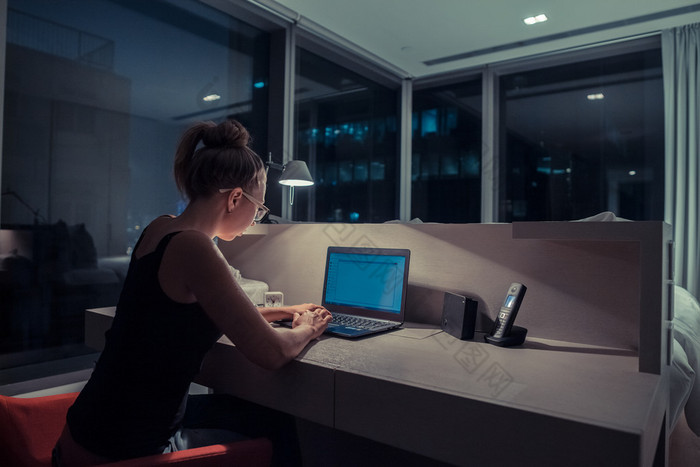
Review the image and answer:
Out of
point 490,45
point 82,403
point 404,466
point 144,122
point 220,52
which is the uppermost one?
point 490,45

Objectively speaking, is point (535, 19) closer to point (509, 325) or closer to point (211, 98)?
point (211, 98)

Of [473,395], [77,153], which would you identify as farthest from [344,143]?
[473,395]

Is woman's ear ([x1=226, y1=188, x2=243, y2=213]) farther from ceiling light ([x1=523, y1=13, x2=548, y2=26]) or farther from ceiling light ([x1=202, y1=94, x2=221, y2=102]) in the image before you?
ceiling light ([x1=523, y1=13, x2=548, y2=26])

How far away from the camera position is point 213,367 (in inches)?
49.8

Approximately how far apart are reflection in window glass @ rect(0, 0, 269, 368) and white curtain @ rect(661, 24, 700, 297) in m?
3.58

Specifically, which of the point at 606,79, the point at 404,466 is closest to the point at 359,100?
the point at 606,79

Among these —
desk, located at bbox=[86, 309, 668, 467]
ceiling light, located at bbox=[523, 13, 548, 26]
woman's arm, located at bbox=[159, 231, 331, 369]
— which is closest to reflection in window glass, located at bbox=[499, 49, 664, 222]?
ceiling light, located at bbox=[523, 13, 548, 26]

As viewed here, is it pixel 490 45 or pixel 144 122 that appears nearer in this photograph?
pixel 144 122

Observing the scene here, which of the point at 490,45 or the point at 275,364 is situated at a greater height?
the point at 490,45

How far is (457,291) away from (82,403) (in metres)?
1.09

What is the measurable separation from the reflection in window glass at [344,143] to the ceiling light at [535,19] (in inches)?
61.5

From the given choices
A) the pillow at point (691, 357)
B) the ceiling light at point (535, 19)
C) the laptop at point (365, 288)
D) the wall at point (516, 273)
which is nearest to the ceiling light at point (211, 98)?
the wall at point (516, 273)

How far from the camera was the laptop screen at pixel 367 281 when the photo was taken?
1.53 m

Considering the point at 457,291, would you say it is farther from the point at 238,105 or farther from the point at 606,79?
the point at 606,79
